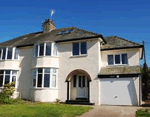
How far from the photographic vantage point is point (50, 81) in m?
17.4

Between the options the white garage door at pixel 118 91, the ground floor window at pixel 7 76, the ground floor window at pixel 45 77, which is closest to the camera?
the white garage door at pixel 118 91

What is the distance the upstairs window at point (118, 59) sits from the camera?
17281 millimetres

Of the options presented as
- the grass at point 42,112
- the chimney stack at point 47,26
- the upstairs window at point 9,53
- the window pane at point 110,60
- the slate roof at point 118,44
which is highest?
the chimney stack at point 47,26

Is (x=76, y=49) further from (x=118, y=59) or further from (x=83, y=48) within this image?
(x=118, y=59)

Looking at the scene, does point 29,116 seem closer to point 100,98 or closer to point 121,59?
point 100,98

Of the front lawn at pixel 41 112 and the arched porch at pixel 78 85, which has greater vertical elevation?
the arched porch at pixel 78 85

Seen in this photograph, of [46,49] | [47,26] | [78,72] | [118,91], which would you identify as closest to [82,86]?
[78,72]

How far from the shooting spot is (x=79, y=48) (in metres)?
17.7

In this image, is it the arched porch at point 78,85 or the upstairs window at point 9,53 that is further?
the upstairs window at point 9,53

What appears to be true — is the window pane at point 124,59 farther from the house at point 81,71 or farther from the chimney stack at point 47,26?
the chimney stack at point 47,26

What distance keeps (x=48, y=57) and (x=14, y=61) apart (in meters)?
5.02

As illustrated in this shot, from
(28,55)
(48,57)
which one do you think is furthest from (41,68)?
(28,55)

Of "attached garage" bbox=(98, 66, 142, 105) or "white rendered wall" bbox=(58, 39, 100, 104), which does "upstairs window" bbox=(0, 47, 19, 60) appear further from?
"attached garage" bbox=(98, 66, 142, 105)

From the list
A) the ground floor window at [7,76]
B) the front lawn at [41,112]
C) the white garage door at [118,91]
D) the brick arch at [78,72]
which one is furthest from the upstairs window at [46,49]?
the front lawn at [41,112]
